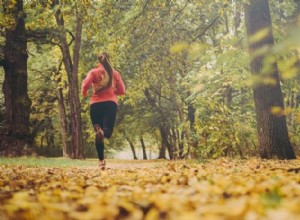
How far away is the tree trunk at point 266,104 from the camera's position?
7.37 metres

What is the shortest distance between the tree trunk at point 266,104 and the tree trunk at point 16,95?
863 cm

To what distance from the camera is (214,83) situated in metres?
13.3

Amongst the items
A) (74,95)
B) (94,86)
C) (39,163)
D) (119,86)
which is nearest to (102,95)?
(94,86)

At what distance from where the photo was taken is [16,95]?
13.7 meters

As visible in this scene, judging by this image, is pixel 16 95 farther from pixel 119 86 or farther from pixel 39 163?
pixel 119 86

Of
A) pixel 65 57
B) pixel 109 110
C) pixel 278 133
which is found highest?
pixel 65 57

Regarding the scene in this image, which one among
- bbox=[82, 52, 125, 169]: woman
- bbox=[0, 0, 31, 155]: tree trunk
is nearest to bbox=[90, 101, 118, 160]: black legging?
bbox=[82, 52, 125, 169]: woman

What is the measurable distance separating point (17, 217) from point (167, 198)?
0.80 meters

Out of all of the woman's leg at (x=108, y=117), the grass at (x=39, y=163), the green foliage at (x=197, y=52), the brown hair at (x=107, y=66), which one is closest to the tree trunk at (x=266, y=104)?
the green foliage at (x=197, y=52)

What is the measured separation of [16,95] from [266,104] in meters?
9.28

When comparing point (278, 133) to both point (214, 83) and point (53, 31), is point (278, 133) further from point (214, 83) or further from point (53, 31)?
point (53, 31)

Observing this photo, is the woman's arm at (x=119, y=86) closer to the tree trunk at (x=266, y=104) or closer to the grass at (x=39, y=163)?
the tree trunk at (x=266, y=104)

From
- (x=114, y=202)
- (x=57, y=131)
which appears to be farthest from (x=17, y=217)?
(x=57, y=131)

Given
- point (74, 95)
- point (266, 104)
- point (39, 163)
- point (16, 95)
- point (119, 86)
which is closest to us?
point (119, 86)
